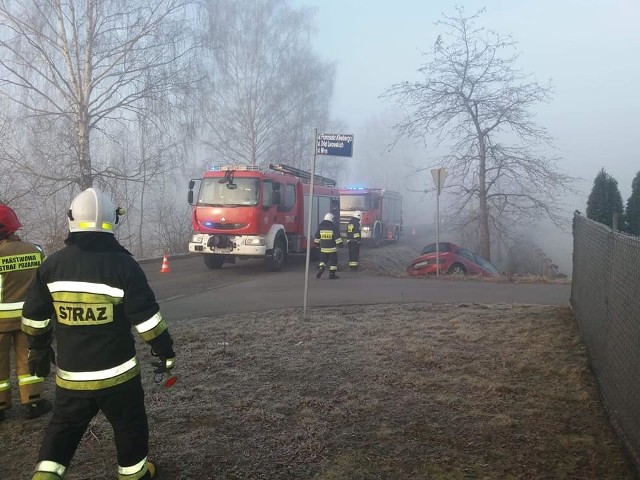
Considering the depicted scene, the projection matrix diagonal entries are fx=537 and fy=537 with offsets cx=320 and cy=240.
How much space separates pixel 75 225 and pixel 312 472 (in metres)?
2.06

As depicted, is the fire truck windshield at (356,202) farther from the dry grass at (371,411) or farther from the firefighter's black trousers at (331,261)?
the dry grass at (371,411)

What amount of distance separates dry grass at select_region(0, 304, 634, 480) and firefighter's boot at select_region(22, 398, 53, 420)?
9cm

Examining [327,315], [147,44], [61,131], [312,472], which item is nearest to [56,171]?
[61,131]

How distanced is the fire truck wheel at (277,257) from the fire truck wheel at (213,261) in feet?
5.12

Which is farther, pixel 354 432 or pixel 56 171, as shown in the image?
pixel 56 171

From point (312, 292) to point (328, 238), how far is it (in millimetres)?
2267

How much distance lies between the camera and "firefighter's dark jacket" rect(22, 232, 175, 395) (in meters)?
2.90

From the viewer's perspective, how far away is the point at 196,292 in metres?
11.3

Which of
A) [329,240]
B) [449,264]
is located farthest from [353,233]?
[449,264]

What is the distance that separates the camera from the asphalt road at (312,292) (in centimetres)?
941

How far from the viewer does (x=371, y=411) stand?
14.3 ft

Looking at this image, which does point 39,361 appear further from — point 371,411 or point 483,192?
point 483,192

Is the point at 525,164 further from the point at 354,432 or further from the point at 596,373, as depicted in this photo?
the point at 354,432

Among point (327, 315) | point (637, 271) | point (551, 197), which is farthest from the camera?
point (551, 197)
